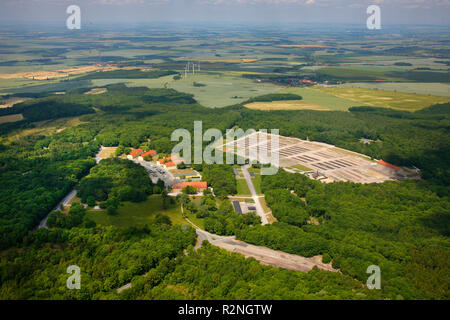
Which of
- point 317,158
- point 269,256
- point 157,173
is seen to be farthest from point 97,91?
point 269,256

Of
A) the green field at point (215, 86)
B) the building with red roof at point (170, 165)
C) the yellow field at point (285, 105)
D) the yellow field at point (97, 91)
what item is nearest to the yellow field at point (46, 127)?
the yellow field at point (97, 91)

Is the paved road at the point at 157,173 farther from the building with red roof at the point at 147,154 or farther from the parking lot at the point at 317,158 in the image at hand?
the parking lot at the point at 317,158

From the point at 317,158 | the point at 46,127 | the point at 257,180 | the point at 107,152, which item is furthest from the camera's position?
the point at 46,127

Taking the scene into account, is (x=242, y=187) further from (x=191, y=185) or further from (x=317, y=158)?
(x=317, y=158)

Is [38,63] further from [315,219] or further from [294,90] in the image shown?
[315,219]

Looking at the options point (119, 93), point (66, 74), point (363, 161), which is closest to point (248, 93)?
point (119, 93)

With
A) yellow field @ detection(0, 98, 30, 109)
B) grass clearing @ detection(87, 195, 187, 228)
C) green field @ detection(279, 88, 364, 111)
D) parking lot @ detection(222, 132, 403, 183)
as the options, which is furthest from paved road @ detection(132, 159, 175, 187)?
green field @ detection(279, 88, 364, 111)

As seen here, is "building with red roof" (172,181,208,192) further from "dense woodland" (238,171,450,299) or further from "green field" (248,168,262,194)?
"dense woodland" (238,171,450,299)
